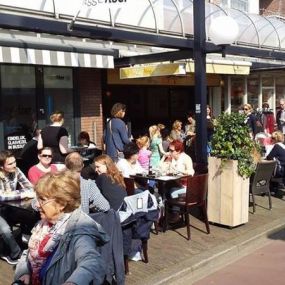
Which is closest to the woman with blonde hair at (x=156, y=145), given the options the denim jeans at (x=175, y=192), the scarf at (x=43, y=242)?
the denim jeans at (x=175, y=192)

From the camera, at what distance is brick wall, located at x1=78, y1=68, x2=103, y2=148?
1078cm

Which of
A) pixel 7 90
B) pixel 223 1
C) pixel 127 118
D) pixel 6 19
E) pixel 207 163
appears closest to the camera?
pixel 6 19

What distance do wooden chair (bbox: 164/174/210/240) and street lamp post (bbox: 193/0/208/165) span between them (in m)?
0.93

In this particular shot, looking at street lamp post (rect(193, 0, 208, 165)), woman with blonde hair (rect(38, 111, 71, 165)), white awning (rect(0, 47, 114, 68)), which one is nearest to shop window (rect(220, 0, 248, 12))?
white awning (rect(0, 47, 114, 68))

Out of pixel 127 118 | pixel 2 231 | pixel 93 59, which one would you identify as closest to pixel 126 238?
pixel 2 231

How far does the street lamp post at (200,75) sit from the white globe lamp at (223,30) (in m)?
0.20

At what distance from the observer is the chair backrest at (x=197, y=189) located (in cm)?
613

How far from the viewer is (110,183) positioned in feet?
17.1

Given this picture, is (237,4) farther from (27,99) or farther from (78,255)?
(78,255)

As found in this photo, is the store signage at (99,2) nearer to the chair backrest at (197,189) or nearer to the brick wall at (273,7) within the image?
the chair backrest at (197,189)

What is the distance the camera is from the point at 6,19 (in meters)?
5.91

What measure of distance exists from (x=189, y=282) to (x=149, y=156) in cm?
365

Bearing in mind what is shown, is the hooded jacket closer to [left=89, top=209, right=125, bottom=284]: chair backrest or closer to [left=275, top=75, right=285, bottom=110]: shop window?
[left=89, top=209, right=125, bottom=284]: chair backrest

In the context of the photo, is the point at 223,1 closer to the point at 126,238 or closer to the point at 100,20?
the point at 100,20
